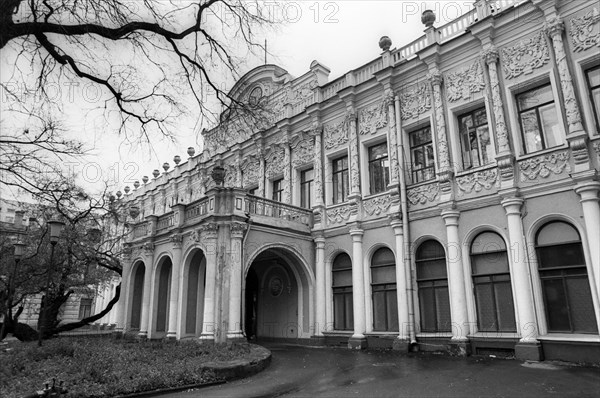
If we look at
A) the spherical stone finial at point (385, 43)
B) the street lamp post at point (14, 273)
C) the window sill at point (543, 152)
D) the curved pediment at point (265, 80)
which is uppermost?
the curved pediment at point (265, 80)

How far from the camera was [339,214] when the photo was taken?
1678 cm

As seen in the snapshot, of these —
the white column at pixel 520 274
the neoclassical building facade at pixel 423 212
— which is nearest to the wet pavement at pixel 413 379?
the white column at pixel 520 274

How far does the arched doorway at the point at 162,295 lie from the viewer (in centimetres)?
1802

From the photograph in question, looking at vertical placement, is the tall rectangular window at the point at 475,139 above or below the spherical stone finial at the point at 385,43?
below

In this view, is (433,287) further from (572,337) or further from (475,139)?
(475,139)

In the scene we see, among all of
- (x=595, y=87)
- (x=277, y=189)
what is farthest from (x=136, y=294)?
(x=595, y=87)

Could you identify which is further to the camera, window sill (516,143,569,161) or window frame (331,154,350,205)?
window frame (331,154,350,205)

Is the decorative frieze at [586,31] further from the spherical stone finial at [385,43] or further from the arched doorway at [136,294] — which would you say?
the arched doorway at [136,294]

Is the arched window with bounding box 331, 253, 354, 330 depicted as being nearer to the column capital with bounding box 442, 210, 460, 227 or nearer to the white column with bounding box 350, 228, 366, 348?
the white column with bounding box 350, 228, 366, 348

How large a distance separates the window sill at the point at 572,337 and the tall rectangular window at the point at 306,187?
1031cm

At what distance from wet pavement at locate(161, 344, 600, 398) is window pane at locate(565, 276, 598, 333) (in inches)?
51.5

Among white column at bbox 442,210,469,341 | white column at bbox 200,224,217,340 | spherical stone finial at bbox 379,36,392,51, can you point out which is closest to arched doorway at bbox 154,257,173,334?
white column at bbox 200,224,217,340

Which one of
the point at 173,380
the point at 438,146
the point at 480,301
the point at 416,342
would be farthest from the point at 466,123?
the point at 173,380

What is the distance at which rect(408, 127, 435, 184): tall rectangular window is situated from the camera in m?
14.8
